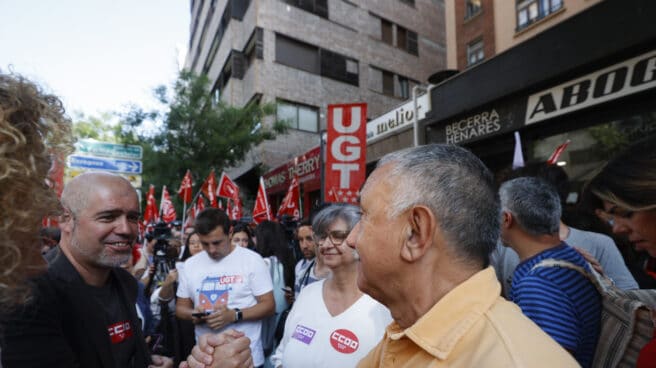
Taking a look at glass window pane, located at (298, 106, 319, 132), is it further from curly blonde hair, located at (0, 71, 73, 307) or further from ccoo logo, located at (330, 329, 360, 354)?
A: curly blonde hair, located at (0, 71, 73, 307)

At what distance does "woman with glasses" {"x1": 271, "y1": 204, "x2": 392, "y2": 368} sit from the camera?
2270 millimetres

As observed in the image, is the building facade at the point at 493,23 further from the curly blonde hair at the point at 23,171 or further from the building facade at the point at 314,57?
the curly blonde hair at the point at 23,171

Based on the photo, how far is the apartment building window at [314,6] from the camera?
18.7 metres

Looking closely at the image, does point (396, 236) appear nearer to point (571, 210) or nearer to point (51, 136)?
point (51, 136)

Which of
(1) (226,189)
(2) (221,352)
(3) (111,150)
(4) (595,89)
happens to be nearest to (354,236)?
(2) (221,352)

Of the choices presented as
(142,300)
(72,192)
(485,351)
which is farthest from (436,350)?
(142,300)

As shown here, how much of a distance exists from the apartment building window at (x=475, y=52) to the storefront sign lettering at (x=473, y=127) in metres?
3.14

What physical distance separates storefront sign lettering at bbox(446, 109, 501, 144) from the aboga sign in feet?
2.90

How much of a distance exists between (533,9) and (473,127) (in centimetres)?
334

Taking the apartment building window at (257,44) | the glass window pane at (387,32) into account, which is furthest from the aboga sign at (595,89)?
the glass window pane at (387,32)

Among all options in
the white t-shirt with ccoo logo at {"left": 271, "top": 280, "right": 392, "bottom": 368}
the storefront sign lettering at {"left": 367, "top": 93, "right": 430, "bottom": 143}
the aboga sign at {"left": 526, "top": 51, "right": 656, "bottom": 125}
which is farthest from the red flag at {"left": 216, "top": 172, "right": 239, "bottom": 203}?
the white t-shirt with ccoo logo at {"left": 271, "top": 280, "right": 392, "bottom": 368}

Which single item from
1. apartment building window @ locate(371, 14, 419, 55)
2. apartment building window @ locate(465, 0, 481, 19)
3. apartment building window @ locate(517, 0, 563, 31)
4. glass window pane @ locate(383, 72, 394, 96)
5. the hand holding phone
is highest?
apartment building window @ locate(371, 14, 419, 55)

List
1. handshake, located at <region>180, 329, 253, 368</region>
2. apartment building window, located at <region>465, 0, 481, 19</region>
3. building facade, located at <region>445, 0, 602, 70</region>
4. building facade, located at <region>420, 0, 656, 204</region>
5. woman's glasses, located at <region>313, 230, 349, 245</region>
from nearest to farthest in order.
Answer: handshake, located at <region>180, 329, 253, 368</region> → woman's glasses, located at <region>313, 230, 349, 245</region> → building facade, located at <region>420, 0, 656, 204</region> → building facade, located at <region>445, 0, 602, 70</region> → apartment building window, located at <region>465, 0, 481, 19</region>

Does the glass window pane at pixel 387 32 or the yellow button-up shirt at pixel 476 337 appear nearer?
the yellow button-up shirt at pixel 476 337
